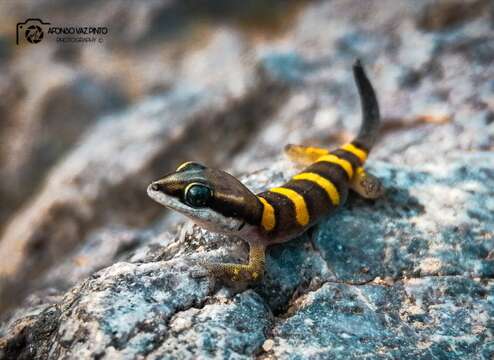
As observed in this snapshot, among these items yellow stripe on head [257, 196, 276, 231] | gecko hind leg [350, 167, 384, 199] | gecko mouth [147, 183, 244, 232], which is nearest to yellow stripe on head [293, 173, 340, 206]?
gecko hind leg [350, 167, 384, 199]

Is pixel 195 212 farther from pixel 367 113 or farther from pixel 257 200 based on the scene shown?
pixel 367 113

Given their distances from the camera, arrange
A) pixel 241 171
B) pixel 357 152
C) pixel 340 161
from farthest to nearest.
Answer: pixel 241 171, pixel 357 152, pixel 340 161

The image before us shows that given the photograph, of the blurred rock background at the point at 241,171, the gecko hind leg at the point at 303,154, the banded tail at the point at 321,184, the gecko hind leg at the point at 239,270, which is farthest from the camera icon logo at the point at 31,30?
the gecko hind leg at the point at 239,270

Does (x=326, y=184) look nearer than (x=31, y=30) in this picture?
Yes

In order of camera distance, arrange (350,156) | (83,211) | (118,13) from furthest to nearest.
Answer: (118,13), (83,211), (350,156)

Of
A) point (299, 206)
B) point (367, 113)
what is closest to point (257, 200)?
point (299, 206)

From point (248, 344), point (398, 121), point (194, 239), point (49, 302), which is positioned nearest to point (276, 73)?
point (398, 121)

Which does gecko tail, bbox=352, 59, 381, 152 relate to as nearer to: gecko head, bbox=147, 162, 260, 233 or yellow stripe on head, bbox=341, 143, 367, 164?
yellow stripe on head, bbox=341, 143, 367, 164

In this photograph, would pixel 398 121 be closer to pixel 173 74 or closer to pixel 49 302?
pixel 49 302
